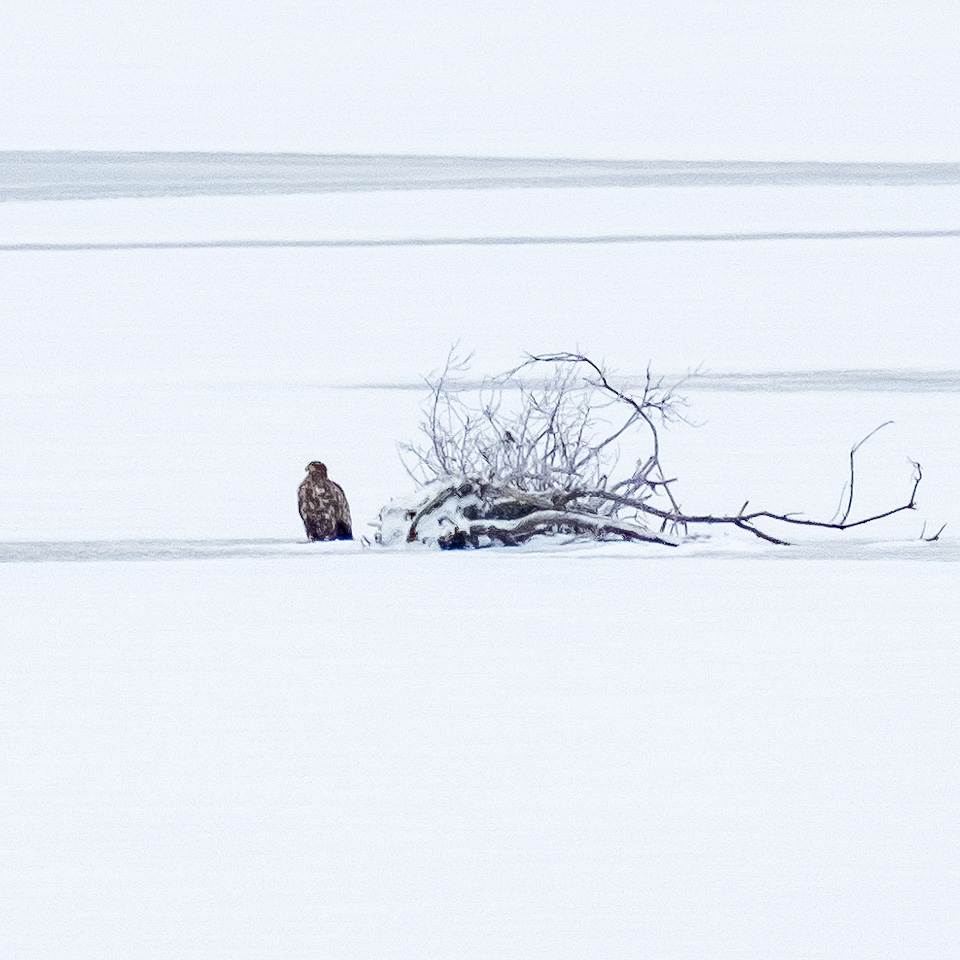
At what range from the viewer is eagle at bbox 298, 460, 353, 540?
560 centimetres

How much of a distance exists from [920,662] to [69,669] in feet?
6.06

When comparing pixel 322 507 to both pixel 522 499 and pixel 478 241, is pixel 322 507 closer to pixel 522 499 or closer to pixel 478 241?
pixel 522 499

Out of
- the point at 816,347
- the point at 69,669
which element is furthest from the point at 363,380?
the point at 69,669

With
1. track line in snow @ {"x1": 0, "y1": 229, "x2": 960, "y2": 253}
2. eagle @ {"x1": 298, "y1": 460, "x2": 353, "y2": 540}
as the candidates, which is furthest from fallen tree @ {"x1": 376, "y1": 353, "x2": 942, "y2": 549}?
track line in snow @ {"x1": 0, "y1": 229, "x2": 960, "y2": 253}

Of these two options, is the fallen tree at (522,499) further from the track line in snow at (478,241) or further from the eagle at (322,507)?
the track line in snow at (478,241)

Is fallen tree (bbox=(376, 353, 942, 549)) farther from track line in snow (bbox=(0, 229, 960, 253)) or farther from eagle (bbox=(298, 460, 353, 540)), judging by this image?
track line in snow (bbox=(0, 229, 960, 253))

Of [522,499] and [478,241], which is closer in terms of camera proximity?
[522,499]

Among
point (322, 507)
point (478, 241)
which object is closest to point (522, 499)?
point (322, 507)

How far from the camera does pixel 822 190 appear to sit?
67.6 feet

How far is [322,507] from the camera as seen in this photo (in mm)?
5617

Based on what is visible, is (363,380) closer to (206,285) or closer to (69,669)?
(206,285)

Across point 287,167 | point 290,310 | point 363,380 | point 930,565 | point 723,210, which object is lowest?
point 930,565

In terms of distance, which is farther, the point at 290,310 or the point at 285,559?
the point at 290,310

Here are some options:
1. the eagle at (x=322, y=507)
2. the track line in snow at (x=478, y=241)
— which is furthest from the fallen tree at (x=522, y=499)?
the track line in snow at (x=478, y=241)
